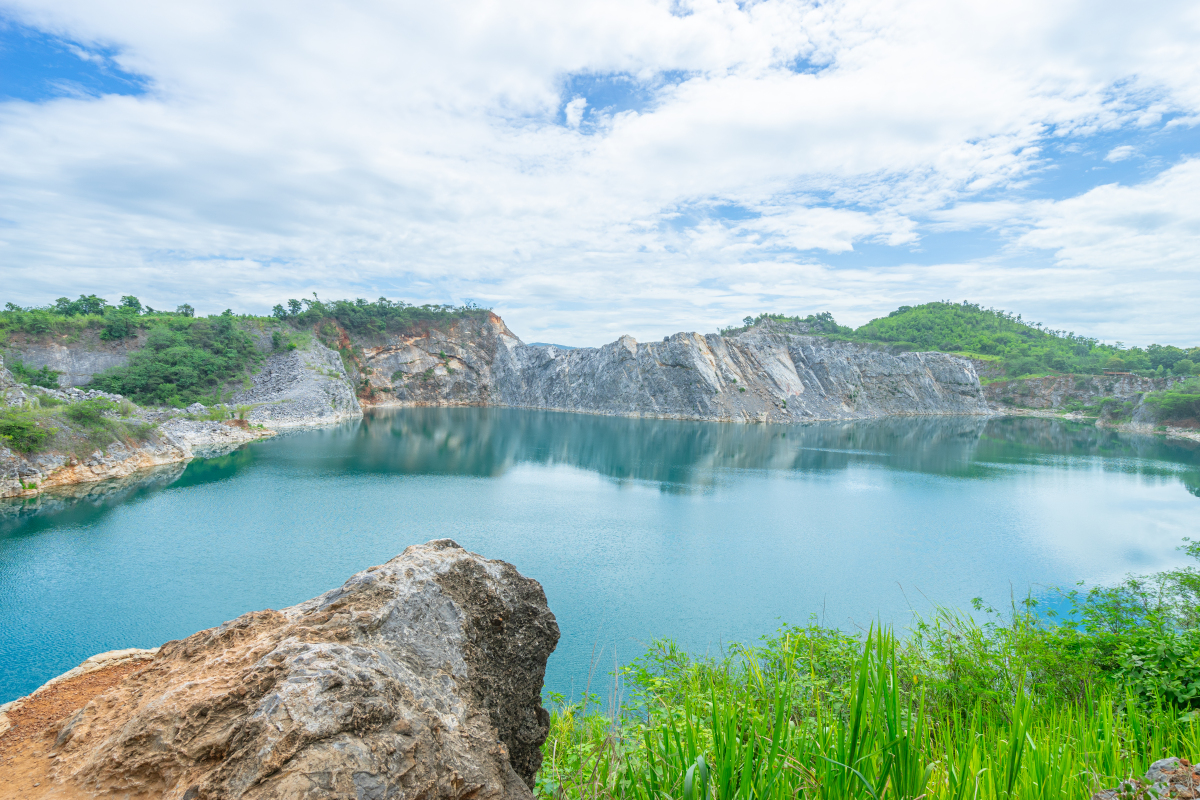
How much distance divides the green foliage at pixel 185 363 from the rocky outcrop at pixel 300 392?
209cm

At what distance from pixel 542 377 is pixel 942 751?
74608mm

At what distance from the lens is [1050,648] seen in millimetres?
7277

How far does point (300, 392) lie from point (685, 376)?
40294 mm

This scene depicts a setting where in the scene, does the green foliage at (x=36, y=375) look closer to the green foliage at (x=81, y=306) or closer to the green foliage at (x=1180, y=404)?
the green foliage at (x=81, y=306)

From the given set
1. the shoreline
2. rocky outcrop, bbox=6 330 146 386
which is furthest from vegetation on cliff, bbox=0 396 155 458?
rocky outcrop, bbox=6 330 146 386

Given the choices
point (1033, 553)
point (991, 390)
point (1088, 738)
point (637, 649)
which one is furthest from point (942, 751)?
point (991, 390)

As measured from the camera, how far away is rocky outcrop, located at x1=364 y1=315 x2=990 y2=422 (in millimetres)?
68062

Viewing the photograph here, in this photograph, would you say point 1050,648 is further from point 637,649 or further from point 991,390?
point 991,390

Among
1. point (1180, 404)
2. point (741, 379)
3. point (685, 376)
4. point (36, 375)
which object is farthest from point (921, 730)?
point (1180, 404)

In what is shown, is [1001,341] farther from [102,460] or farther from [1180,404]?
[102,460]

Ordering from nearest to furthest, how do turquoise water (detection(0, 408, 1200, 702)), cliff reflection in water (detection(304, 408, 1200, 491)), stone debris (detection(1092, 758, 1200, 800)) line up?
stone debris (detection(1092, 758, 1200, 800)), turquoise water (detection(0, 408, 1200, 702)), cliff reflection in water (detection(304, 408, 1200, 491))

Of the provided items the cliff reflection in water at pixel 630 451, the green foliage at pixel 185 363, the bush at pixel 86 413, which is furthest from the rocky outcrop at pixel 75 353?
the bush at pixel 86 413

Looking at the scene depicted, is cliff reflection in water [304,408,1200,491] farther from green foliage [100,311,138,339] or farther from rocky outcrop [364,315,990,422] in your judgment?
green foliage [100,311,138,339]

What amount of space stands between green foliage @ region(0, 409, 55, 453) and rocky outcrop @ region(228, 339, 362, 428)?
20.1 meters
